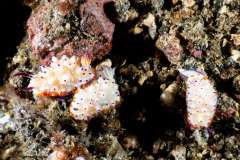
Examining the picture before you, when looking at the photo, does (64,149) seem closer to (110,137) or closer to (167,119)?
(110,137)

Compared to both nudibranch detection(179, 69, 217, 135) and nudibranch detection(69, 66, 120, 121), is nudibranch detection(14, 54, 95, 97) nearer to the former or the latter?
nudibranch detection(69, 66, 120, 121)

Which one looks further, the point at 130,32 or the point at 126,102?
the point at 130,32

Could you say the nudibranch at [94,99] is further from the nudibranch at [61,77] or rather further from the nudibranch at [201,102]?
the nudibranch at [201,102]

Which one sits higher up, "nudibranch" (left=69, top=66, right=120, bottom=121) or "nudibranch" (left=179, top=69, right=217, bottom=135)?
"nudibranch" (left=69, top=66, right=120, bottom=121)

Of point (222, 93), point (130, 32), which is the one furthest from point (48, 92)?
point (222, 93)

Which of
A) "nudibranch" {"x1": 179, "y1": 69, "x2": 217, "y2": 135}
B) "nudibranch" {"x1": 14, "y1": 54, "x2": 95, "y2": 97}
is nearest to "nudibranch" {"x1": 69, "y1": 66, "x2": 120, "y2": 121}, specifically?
"nudibranch" {"x1": 14, "y1": 54, "x2": 95, "y2": 97}
